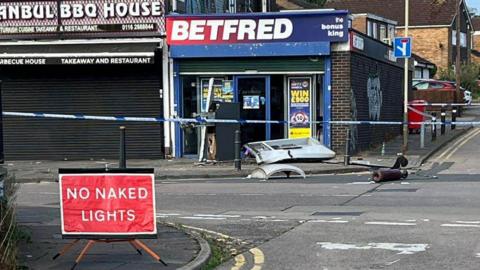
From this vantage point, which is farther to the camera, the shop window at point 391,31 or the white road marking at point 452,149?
the shop window at point 391,31

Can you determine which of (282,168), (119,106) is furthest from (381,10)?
(282,168)

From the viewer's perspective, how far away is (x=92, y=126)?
21.9m

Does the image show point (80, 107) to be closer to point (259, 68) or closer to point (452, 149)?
point (259, 68)

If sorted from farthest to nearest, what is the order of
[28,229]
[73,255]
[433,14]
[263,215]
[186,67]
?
1. [433,14]
2. [186,67]
3. [263,215]
4. [28,229]
5. [73,255]

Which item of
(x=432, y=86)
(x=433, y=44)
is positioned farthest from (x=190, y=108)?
(x=433, y=44)

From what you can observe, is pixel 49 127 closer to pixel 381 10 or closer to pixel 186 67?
pixel 186 67

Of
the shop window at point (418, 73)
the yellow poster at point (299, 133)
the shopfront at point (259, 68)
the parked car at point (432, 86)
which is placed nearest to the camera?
the shopfront at point (259, 68)

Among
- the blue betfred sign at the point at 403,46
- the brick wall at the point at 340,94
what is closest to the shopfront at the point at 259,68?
the brick wall at the point at 340,94

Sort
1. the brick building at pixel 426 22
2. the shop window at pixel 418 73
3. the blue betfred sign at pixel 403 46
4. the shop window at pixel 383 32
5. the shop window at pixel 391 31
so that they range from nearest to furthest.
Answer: the blue betfred sign at pixel 403 46
the shop window at pixel 383 32
the shop window at pixel 391 31
the shop window at pixel 418 73
the brick building at pixel 426 22

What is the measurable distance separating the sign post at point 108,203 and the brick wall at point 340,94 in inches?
553

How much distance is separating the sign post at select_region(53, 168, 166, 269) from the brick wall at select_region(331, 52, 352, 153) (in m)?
14.1

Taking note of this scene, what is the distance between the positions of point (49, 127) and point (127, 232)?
15747 millimetres

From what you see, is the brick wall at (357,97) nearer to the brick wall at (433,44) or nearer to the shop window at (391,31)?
the shop window at (391,31)

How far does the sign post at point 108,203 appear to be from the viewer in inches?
283
